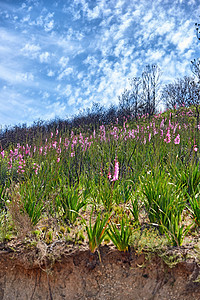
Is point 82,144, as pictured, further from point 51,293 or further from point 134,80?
point 134,80

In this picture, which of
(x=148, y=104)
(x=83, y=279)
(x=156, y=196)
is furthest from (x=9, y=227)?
(x=148, y=104)

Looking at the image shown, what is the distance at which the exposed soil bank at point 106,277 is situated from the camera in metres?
3.23

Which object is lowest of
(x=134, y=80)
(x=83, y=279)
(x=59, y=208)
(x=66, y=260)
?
(x=83, y=279)

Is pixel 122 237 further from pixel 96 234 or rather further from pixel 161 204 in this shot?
pixel 161 204

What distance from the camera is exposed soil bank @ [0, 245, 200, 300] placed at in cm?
323

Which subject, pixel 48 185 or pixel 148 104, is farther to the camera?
pixel 148 104

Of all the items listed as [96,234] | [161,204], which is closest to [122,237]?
[96,234]

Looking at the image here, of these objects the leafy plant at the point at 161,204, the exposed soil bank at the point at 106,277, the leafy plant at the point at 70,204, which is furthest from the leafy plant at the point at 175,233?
the leafy plant at the point at 70,204

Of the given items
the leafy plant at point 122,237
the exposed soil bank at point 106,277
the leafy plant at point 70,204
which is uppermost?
the leafy plant at point 70,204

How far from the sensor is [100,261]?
132 inches

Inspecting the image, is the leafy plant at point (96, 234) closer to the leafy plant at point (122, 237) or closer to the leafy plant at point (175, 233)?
the leafy plant at point (122, 237)

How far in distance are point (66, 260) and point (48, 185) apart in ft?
5.44

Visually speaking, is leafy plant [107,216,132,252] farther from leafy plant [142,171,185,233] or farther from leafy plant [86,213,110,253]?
leafy plant [142,171,185,233]

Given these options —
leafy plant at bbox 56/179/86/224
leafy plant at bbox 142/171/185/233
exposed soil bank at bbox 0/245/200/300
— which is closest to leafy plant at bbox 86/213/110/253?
exposed soil bank at bbox 0/245/200/300
